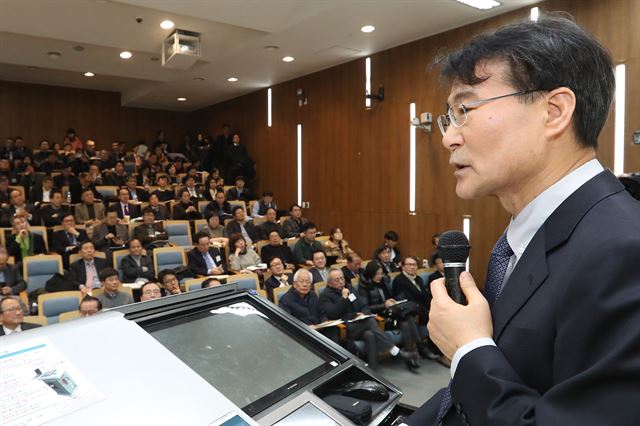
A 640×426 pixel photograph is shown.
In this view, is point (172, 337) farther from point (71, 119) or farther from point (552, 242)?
point (71, 119)

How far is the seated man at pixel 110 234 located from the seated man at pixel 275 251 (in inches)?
83.0

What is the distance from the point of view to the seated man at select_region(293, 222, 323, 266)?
706 centimetres

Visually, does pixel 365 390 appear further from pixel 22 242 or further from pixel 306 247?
pixel 22 242

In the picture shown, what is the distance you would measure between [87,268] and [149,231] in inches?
56.3

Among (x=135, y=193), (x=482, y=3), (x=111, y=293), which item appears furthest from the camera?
(x=135, y=193)

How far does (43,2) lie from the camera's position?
5898 millimetres

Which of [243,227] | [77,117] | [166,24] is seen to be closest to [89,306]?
[243,227]

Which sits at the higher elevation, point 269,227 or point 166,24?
point 166,24

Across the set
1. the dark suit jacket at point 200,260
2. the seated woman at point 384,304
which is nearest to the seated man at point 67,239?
the dark suit jacket at point 200,260

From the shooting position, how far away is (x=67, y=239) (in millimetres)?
6289

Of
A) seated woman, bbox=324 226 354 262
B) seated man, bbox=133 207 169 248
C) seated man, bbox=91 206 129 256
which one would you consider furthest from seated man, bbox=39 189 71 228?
seated woman, bbox=324 226 354 262

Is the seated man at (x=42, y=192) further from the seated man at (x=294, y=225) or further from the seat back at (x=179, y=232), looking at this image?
the seated man at (x=294, y=225)

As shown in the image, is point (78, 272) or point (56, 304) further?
point (78, 272)

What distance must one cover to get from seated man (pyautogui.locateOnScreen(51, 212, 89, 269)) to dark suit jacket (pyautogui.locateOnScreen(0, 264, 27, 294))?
0.87 meters
